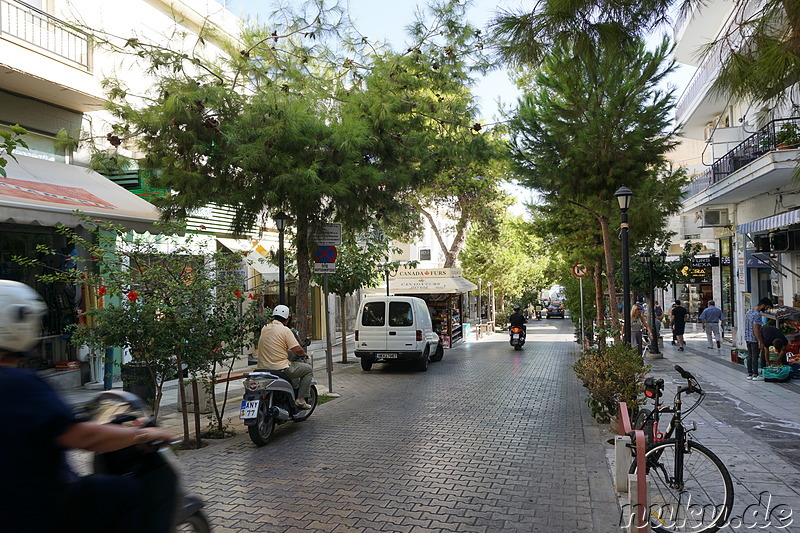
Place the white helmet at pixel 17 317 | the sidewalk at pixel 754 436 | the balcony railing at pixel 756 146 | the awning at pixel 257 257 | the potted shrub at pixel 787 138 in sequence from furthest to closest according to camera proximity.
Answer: the awning at pixel 257 257, the balcony railing at pixel 756 146, the potted shrub at pixel 787 138, the sidewalk at pixel 754 436, the white helmet at pixel 17 317

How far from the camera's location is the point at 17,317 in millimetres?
2406

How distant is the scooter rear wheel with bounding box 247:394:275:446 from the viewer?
7.61 metres

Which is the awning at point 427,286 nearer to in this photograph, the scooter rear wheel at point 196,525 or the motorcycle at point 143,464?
the scooter rear wheel at point 196,525

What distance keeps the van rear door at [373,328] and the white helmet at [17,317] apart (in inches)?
543

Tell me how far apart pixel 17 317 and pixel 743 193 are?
59.6 feet

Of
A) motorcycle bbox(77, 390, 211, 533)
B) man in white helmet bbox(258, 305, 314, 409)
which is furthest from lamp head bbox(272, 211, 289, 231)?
motorcycle bbox(77, 390, 211, 533)

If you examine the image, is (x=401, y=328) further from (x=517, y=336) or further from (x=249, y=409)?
(x=249, y=409)

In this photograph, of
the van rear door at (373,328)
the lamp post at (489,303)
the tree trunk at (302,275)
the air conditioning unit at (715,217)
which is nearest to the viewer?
the tree trunk at (302,275)

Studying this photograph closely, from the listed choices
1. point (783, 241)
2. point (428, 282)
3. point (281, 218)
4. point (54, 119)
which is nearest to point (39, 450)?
point (281, 218)

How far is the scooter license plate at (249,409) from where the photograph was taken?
7.53 meters

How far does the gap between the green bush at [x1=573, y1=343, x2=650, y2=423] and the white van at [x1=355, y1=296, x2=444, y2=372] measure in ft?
24.3

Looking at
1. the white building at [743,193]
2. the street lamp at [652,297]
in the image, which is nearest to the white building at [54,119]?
the white building at [743,193]

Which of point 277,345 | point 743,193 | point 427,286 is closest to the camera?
point 277,345

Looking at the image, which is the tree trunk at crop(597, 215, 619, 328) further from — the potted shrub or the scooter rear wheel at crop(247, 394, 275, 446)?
the scooter rear wheel at crop(247, 394, 275, 446)
